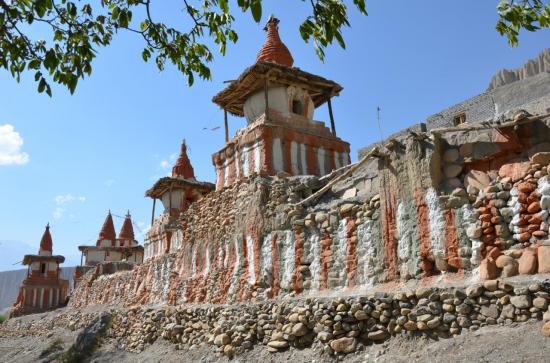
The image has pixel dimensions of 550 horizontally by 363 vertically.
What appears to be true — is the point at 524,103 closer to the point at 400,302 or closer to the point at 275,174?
the point at 275,174

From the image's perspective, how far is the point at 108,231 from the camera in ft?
136

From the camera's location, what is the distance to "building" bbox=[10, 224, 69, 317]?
37281 millimetres

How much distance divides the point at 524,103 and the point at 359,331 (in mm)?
12464

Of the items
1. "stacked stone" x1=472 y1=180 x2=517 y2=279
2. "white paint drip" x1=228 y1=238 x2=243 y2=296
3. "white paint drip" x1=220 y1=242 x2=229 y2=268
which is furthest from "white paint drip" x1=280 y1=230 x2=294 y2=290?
"stacked stone" x1=472 y1=180 x2=517 y2=279

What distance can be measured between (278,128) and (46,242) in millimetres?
35198

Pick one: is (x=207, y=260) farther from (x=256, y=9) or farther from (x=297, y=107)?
(x=256, y=9)

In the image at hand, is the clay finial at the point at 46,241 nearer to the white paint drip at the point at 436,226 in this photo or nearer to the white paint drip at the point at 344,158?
the white paint drip at the point at 344,158

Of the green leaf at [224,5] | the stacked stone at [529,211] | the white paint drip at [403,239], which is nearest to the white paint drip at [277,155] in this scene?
the white paint drip at [403,239]

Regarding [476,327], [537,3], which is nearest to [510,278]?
[476,327]

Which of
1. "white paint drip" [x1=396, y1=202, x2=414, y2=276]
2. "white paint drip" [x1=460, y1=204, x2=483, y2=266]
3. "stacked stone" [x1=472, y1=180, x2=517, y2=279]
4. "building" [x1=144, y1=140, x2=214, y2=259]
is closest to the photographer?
"stacked stone" [x1=472, y1=180, x2=517, y2=279]

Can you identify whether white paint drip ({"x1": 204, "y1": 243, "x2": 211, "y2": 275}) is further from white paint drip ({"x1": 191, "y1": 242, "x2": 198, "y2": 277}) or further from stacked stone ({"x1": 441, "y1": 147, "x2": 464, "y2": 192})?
stacked stone ({"x1": 441, "y1": 147, "x2": 464, "y2": 192})

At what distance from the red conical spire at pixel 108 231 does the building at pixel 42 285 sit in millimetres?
3723

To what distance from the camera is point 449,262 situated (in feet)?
22.3

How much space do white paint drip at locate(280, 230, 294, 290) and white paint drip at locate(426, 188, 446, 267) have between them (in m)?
3.44
